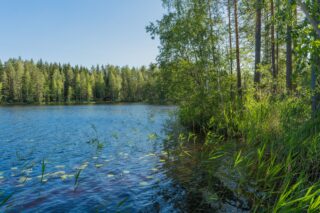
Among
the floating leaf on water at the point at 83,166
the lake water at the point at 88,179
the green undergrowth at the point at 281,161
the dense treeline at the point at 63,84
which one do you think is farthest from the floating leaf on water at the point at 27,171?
the dense treeline at the point at 63,84

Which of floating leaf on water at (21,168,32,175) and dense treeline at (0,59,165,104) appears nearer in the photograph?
floating leaf on water at (21,168,32,175)

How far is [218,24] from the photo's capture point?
45.2ft

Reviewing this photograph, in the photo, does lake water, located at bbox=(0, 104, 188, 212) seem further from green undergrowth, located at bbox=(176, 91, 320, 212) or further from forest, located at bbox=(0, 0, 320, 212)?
green undergrowth, located at bbox=(176, 91, 320, 212)

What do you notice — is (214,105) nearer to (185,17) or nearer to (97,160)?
(185,17)

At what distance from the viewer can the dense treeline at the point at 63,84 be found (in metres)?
85.3

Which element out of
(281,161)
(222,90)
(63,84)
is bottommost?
(281,161)

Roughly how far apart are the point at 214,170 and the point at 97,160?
5.02 meters

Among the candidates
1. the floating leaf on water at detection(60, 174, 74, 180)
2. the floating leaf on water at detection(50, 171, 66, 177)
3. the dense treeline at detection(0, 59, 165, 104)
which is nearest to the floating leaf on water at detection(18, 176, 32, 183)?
the floating leaf on water at detection(50, 171, 66, 177)

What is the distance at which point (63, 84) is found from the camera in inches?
3780

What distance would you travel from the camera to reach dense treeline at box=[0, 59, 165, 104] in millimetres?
85312

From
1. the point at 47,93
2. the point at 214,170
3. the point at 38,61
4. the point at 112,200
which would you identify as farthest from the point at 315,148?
the point at 38,61

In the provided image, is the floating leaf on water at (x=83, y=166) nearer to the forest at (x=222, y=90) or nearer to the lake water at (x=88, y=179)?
the lake water at (x=88, y=179)

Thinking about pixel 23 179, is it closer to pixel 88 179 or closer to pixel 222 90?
pixel 88 179

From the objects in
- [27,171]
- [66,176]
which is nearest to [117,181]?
[66,176]
